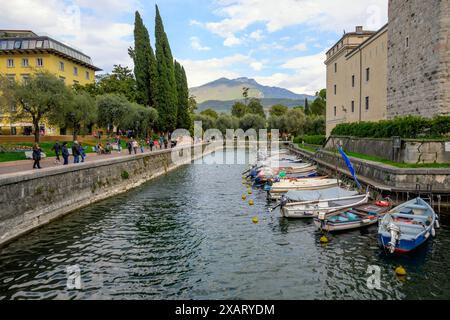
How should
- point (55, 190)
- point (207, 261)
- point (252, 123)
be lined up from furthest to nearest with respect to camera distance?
point (252, 123)
point (55, 190)
point (207, 261)

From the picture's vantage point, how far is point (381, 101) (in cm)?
3431

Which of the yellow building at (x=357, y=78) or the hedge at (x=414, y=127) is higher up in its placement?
the yellow building at (x=357, y=78)

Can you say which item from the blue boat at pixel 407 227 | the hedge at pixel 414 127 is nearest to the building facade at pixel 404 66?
the hedge at pixel 414 127

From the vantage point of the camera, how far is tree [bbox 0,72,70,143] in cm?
2962

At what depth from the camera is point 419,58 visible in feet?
79.8

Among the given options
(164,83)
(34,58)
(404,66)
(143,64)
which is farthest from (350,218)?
(34,58)

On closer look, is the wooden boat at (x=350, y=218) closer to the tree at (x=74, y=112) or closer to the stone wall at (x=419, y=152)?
the stone wall at (x=419, y=152)

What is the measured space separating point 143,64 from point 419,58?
3946 centimetres

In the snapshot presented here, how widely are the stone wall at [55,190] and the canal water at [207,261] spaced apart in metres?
0.70

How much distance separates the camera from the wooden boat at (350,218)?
1447cm

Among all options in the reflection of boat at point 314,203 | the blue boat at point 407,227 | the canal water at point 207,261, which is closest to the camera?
the canal water at point 207,261

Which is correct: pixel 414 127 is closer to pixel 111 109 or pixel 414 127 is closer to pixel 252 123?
pixel 111 109

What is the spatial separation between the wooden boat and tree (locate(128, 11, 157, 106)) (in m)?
43.8
